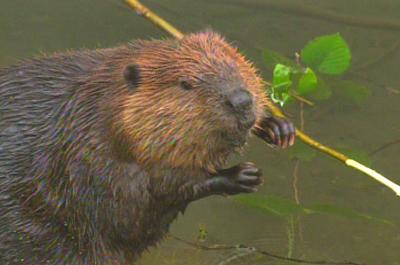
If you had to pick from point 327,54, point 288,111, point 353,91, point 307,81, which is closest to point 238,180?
point 307,81

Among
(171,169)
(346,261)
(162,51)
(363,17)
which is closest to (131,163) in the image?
(171,169)

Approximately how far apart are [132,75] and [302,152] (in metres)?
1.40

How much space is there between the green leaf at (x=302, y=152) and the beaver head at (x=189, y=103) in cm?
121

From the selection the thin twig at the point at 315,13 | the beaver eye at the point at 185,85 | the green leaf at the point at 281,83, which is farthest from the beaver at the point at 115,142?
the thin twig at the point at 315,13

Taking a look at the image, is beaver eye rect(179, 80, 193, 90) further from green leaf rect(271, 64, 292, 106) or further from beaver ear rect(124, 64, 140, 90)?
green leaf rect(271, 64, 292, 106)

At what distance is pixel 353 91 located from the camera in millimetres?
4145

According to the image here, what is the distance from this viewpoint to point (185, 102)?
236cm

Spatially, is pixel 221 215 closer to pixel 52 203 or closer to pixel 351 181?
pixel 351 181

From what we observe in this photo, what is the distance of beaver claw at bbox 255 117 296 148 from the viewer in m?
2.61

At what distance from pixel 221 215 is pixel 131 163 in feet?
3.31

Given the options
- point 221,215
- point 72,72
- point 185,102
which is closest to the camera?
point 185,102

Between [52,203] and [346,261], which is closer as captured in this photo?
[52,203]

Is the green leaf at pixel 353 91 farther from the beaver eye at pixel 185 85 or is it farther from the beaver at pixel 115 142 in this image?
the beaver eye at pixel 185 85

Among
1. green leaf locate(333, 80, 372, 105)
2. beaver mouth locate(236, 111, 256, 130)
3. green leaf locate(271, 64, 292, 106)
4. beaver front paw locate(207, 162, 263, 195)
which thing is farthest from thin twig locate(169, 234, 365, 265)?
green leaf locate(333, 80, 372, 105)
